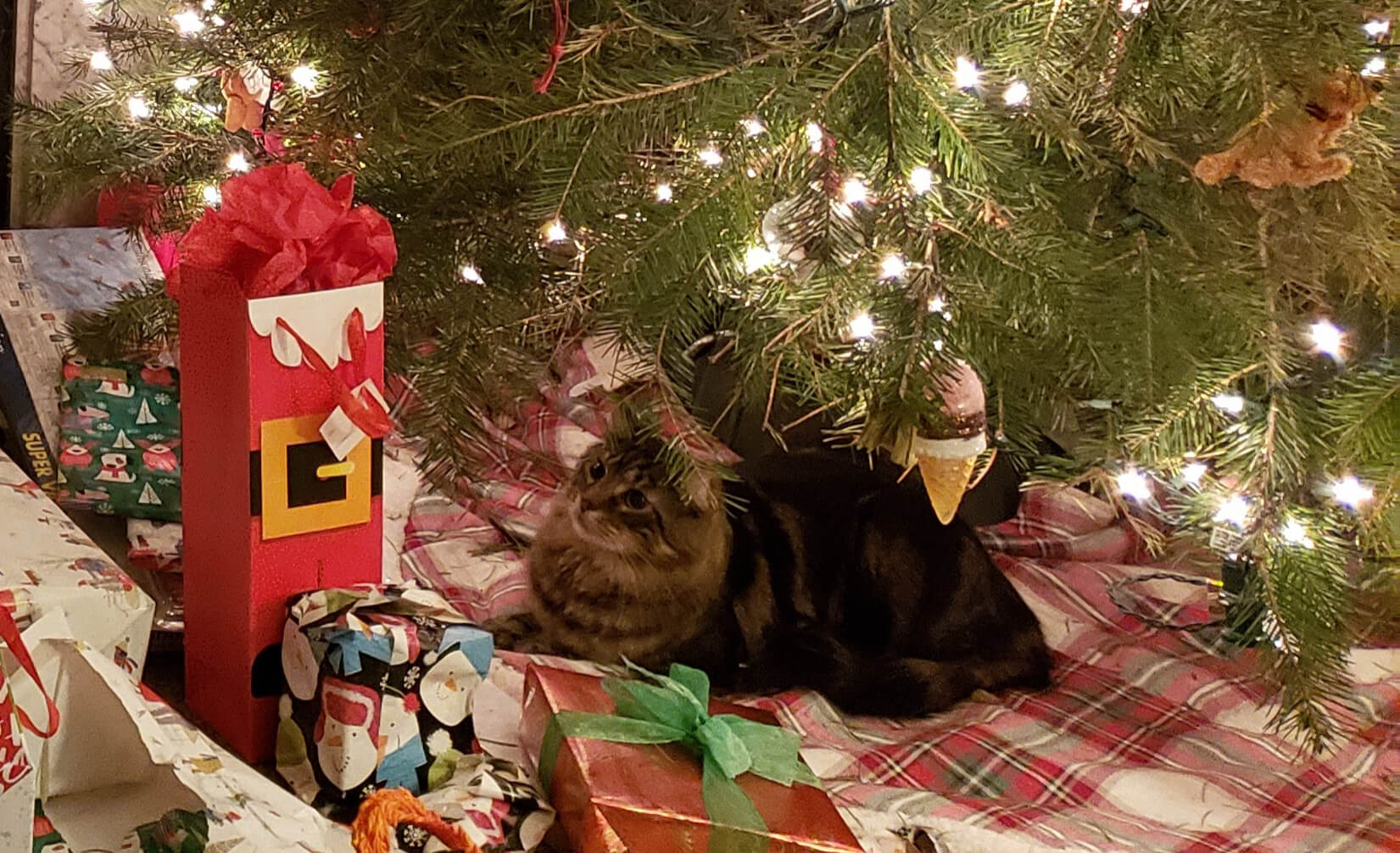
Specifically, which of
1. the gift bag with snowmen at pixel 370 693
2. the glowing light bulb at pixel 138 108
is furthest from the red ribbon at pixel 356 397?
the glowing light bulb at pixel 138 108

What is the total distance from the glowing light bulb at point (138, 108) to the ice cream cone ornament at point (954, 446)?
1.01m

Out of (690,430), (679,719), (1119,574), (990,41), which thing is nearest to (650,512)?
(690,430)

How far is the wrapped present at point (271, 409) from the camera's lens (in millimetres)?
854

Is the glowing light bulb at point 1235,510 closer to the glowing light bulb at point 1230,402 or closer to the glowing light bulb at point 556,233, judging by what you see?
the glowing light bulb at point 1230,402

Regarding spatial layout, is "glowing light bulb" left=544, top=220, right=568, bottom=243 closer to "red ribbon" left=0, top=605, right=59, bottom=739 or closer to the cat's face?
the cat's face

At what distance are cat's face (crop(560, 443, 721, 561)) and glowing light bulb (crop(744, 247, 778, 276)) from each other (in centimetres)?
21

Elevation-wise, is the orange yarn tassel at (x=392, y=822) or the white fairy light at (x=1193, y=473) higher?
the white fairy light at (x=1193, y=473)

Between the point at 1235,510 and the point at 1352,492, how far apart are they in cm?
9

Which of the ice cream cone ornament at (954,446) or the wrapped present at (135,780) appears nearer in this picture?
the wrapped present at (135,780)

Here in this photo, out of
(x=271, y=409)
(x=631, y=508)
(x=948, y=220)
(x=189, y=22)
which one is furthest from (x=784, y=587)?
(x=189, y=22)

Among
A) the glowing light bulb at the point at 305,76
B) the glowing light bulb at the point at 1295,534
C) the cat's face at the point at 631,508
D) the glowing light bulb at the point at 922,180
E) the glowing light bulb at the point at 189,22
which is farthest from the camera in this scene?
the glowing light bulb at the point at 189,22

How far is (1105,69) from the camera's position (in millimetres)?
929

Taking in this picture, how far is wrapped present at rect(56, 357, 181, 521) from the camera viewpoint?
3.91ft

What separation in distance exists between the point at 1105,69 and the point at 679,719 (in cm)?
53
